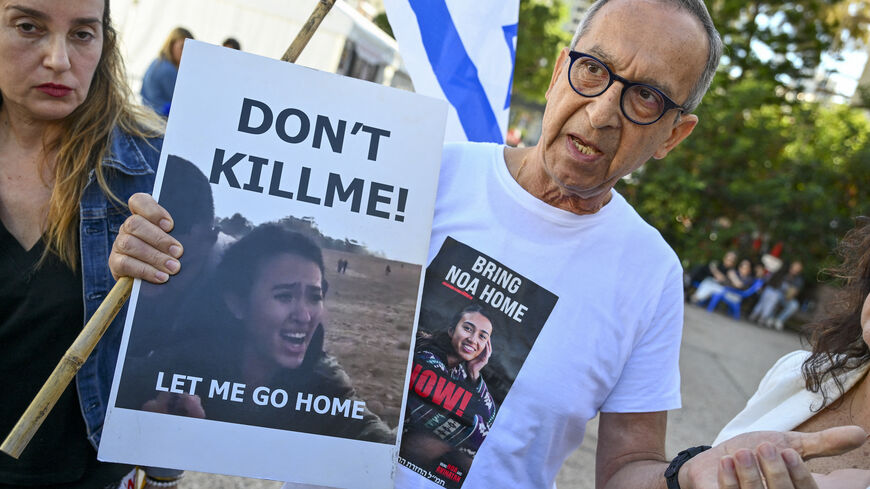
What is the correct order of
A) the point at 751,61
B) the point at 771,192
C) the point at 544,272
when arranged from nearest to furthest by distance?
the point at 544,272, the point at 771,192, the point at 751,61

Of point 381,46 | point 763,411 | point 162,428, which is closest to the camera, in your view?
point 162,428

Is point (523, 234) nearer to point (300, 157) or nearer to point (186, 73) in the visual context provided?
point (300, 157)

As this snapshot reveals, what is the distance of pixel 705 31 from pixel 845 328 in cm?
91

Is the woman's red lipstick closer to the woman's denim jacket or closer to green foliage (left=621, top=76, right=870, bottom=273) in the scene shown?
the woman's denim jacket

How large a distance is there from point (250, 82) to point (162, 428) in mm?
725

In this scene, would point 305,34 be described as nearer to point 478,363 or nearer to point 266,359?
point 266,359

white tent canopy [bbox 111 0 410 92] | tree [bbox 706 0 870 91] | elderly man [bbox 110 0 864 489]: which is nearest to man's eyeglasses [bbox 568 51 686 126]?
elderly man [bbox 110 0 864 489]

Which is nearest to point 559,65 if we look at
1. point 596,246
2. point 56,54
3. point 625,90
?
point 625,90

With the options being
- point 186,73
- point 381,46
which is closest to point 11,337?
point 186,73

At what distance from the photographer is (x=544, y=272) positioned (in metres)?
1.71

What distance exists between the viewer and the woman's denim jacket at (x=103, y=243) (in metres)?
1.82

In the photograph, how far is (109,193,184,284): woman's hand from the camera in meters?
1.44

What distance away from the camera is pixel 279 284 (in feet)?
4.93

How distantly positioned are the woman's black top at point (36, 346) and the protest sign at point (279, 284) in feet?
1.61
